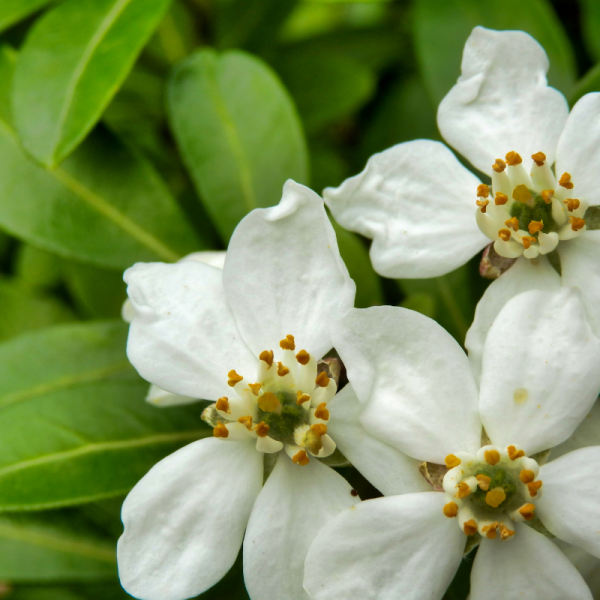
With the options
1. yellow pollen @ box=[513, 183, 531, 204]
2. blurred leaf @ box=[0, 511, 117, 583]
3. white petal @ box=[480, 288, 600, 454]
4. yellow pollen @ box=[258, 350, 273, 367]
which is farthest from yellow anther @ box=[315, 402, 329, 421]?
blurred leaf @ box=[0, 511, 117, 583]

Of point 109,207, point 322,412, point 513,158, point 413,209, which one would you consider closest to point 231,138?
point 109,207

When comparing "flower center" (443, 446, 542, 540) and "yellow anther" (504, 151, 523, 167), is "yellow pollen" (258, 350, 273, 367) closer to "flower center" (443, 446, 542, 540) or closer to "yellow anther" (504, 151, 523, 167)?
"flower center" (443, 446, 542, 540)

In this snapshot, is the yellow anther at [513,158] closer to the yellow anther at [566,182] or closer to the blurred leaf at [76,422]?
the yellow anther at [566,182]

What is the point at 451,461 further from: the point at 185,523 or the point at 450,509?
the point at 185,523

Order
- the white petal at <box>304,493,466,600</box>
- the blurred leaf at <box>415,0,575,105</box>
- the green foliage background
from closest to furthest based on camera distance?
the white petal at <box>304,493,466,600</box>, the green foliage background, the blurred leaf at <box>415,0,575,105</box>

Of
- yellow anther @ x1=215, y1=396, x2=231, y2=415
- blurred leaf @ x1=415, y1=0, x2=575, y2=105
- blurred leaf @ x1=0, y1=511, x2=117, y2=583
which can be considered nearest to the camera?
yellow anther @ x1=215, y1=396, x2=231, y2=415

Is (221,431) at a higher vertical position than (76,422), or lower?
higher
